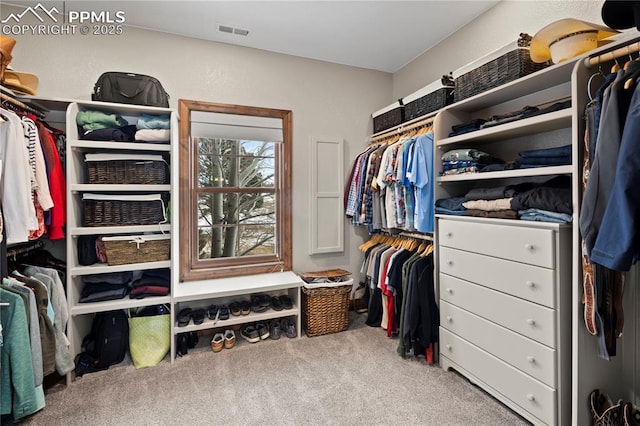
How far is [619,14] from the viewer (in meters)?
1.35

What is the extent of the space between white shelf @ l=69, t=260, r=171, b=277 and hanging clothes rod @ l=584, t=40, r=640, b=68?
2.81m

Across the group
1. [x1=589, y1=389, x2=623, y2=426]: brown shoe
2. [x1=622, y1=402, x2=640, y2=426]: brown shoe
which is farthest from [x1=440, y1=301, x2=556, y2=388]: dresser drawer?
[x1=622, y1=402, x2=640, y2=426]: brown shoe

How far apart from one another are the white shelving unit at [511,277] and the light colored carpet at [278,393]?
24 centimetres

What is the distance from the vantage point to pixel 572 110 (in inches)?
56.2

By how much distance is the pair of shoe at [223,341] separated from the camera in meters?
2.45

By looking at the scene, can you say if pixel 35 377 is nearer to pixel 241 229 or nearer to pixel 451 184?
pixel 241 229

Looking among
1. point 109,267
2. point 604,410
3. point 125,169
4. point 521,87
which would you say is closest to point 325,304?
point 109,267

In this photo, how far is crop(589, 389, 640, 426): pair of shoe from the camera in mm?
1382

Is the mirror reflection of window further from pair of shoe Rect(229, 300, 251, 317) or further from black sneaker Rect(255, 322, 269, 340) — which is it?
black sneaker Rect(255, 322, 269, 340)

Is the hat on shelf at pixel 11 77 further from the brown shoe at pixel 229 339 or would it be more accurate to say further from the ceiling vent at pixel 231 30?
the brown shoe at pixel 229 339

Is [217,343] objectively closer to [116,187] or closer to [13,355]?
[13,355]

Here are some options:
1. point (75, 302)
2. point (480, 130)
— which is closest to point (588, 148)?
point (480, 130)

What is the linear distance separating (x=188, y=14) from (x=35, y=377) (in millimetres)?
2644

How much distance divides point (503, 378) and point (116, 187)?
2809 mm
